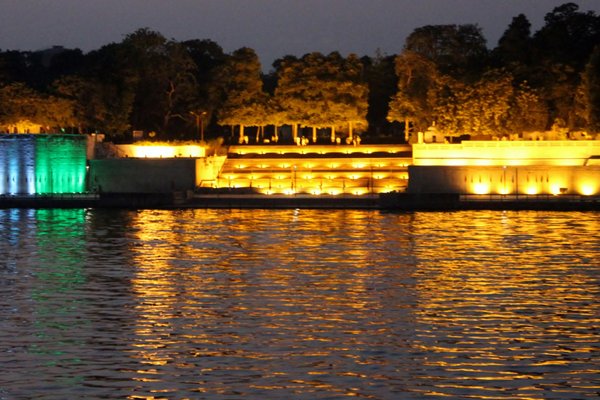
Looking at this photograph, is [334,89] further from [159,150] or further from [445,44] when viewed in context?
[159,150]

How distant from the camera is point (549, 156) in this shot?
58.8 metres

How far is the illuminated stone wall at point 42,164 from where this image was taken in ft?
198

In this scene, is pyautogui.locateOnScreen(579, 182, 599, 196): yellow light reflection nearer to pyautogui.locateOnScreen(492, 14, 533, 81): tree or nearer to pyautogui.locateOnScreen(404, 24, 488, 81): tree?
pyautogui.locateOnScreen(492, 14, 533, 81): tree

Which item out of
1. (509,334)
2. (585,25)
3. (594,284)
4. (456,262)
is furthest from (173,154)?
(509,334)

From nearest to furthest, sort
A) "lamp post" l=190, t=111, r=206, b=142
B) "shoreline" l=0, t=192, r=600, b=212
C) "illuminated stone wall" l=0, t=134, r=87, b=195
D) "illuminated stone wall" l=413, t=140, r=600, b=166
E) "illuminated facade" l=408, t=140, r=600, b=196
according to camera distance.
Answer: "shoreline" l=0, t=192, r=600, b=212
"illuminated facade" l=408, t=140, r=600, b=196
"illuminated stone wall" l=413, t=140, r=600, b=166
"illuminated stone wall" l=0, t=134, r=87, b=195
"lamp post" l=190, t=111, r=206, b=142

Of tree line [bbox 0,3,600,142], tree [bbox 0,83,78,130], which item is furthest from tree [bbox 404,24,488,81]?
tree [bbox 0,83,78,130]

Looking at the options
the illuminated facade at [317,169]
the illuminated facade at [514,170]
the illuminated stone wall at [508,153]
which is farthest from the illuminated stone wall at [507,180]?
the illuminated stone wall at [508,153]

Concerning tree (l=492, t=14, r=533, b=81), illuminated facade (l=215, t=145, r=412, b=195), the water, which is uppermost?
tree (l=492, t=14, r=533, b=81)

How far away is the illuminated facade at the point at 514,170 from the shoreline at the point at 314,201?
4.90 feet

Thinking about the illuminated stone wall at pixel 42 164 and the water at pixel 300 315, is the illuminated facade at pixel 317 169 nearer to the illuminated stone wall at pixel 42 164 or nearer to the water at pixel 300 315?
the illuminated stone wall at pixel 42 164

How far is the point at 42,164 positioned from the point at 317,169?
14225 millimetres

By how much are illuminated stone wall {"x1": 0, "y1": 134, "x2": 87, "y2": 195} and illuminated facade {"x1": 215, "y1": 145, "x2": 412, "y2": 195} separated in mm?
7450

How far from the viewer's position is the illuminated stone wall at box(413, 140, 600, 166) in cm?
5825

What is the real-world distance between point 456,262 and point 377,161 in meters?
31.0
